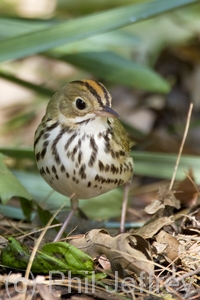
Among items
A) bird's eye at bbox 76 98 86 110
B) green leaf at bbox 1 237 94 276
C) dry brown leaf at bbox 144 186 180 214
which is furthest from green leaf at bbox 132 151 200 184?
green leaf at bbox 1 237 94 276

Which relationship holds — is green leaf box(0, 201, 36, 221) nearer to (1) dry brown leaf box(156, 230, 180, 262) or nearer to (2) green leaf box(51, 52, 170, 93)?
(1) dry brown leaf box(156, 230, 180, 262)

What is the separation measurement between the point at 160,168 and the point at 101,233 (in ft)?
5.56

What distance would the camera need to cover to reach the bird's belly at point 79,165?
10.7 ft

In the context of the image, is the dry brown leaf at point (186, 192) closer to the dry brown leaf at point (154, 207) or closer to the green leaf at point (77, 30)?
the dry brown leaf at point (154, 207)

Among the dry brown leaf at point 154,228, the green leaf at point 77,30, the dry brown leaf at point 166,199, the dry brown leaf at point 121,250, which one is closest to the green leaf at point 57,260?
the dry brown leaf at point 121,250

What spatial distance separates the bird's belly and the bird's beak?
132 millimetres

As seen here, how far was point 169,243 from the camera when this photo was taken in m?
3.03

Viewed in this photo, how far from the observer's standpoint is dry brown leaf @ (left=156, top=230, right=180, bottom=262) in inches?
117

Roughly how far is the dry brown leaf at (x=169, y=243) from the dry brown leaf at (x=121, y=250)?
150mm

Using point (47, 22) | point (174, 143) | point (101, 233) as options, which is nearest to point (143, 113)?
point (174, 143)

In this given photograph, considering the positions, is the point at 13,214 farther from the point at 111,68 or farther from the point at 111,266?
the point at 111,68

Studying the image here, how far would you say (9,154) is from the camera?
4.54 m

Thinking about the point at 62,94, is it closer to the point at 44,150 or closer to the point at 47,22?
the point at 44,150

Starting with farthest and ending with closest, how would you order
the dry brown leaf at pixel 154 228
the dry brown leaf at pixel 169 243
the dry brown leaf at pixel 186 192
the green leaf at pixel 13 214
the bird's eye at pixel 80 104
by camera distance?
the green leaf at pixel 13 214 < the dry brown leaf at pixel 186 192 < the bird's eye at pixel 80 104 < the dry brown leaf at pixel 154 228 < the dry brown leaf at pixel 169 243
